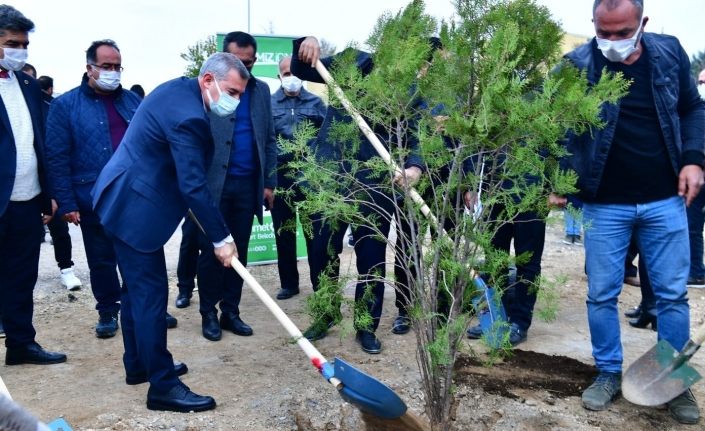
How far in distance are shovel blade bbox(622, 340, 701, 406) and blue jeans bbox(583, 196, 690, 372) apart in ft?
0.55

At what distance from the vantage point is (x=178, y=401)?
345 centimetres

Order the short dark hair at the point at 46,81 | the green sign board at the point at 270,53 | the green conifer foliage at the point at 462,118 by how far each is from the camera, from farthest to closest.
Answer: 1. the short dark hair at the point at 46,81
2. the green sign board at the point at 270,53
3. the green conifer foliage at the point at 462,118

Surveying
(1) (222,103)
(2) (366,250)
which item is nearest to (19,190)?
(1) (222,103)

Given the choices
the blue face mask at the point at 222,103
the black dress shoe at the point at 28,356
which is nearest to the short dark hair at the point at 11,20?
the blue face mask at the point at 222,103

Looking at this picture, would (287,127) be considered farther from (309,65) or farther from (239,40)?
(309,65)

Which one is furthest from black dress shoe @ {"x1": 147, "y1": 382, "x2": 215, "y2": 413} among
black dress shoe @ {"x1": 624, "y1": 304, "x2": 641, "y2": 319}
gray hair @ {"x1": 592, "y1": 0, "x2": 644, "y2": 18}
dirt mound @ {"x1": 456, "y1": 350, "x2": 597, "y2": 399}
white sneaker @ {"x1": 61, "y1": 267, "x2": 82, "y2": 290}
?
black dress shoe @ {"x1": 624, "y1": 304, "x2": 641, "y2": 319}

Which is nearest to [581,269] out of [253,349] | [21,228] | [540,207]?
[253,349]

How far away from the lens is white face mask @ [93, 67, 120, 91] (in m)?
4.59

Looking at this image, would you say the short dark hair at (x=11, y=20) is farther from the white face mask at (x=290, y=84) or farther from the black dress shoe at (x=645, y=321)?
the black dress shoe at (x=645, y=321)

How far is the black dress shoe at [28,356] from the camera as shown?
13.8 feet

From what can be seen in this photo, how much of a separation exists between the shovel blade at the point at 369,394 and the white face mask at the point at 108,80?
9.27ft

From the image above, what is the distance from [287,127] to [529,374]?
10.3 feet

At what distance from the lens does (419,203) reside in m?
3.14

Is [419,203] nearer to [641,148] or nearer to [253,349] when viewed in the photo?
[641,148]
